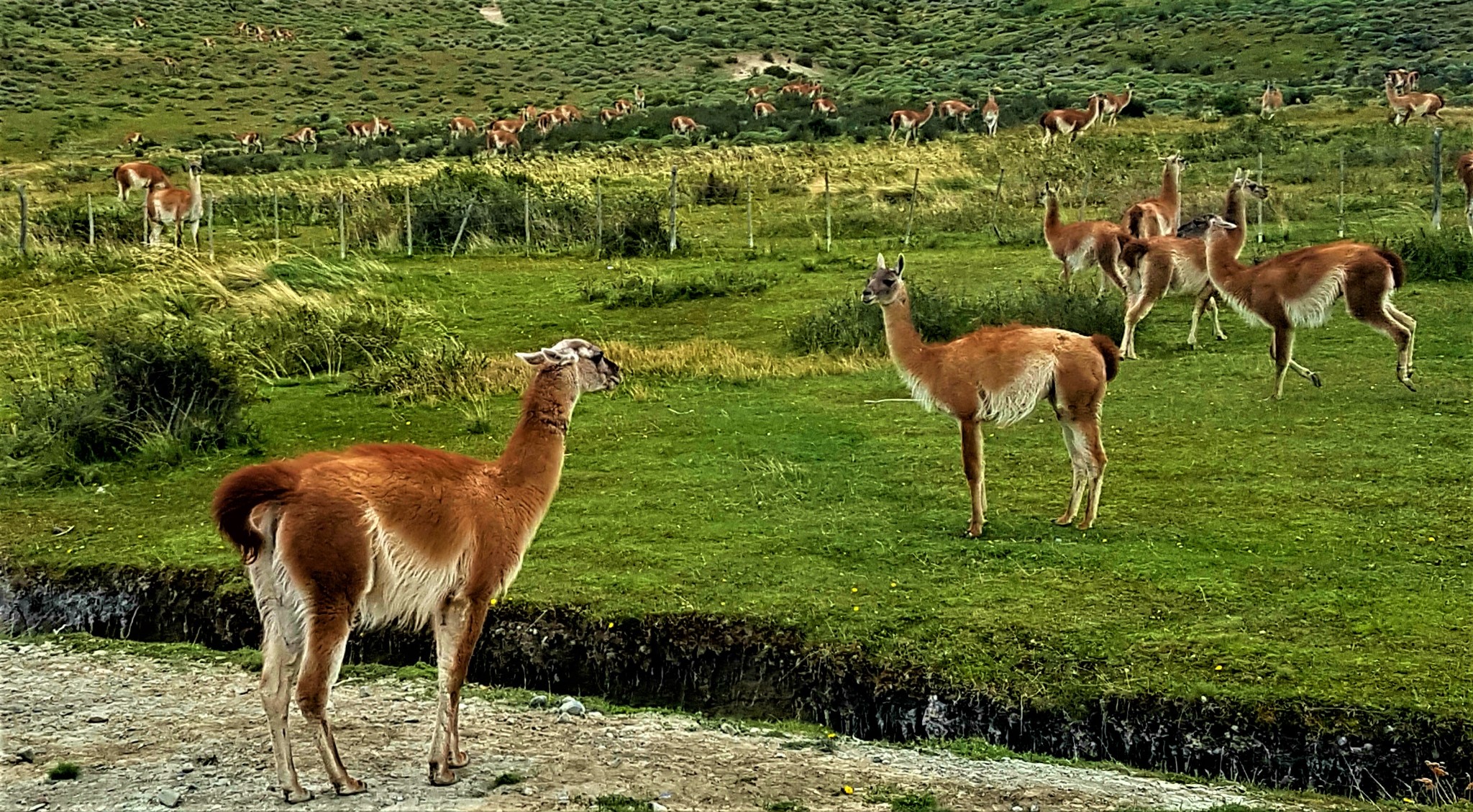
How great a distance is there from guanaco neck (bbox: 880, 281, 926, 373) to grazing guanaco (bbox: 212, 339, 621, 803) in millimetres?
4215

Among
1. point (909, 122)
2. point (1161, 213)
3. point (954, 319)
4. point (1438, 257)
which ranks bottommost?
point (954, 319)

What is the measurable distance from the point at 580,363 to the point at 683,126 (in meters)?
38.5

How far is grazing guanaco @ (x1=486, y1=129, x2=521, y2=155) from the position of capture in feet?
138

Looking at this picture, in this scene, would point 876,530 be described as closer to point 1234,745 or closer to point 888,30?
point 1234,745

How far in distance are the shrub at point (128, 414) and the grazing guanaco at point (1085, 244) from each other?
35.0ft

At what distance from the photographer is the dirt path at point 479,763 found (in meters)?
6.26

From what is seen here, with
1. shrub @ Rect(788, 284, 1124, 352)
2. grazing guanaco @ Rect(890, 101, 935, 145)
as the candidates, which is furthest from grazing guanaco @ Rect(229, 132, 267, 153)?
shrub @ Rect(788, 284, 1124, 352)

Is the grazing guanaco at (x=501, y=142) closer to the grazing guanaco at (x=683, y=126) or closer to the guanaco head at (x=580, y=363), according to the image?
the grazing guanaco at (x=683, y=126)

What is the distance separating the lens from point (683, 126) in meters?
44.5

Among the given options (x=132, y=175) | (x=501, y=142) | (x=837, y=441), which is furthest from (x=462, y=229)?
(x=501, y=142)

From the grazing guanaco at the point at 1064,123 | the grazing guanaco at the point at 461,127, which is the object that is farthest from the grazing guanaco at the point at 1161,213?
the grazing guanaco at the point at 461,127

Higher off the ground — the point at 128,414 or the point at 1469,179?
the point at 1469,179

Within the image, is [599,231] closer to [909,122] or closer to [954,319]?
[954,319]

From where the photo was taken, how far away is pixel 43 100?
5269 centimetres
